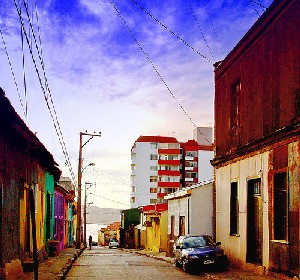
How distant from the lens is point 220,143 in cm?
2236

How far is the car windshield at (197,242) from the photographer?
20252 millimetres

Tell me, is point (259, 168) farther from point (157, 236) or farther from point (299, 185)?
point (157, 236)

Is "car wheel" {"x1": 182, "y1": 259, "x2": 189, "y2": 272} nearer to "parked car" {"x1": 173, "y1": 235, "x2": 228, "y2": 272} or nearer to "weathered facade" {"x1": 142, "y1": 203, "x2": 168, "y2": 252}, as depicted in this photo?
"parked car" {"x1": 173, "y1": 235, "x2": 228, "y2": 272}

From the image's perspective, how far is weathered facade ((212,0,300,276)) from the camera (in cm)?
1431

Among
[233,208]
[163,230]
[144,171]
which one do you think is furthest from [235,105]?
[144,171]

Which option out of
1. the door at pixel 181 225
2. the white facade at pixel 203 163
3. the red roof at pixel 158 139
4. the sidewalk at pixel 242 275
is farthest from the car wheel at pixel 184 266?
the red roof at pixel 158 139

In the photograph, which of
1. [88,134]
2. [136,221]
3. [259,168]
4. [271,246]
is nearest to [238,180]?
[259,168]

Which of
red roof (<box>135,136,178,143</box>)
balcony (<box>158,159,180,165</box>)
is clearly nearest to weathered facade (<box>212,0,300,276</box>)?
balcony (<box>158,159,180,165</box>)

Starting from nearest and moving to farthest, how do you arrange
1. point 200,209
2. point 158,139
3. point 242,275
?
point 242,275
point 200,209
point 158,139

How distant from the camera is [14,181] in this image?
14.2 metres

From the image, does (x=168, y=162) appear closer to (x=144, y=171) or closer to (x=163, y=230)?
(x=144, y=171)

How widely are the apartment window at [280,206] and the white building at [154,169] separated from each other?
8492cm

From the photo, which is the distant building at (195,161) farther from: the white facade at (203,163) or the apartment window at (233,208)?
the apartment window at (233,208)

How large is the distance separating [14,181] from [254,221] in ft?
28.4
